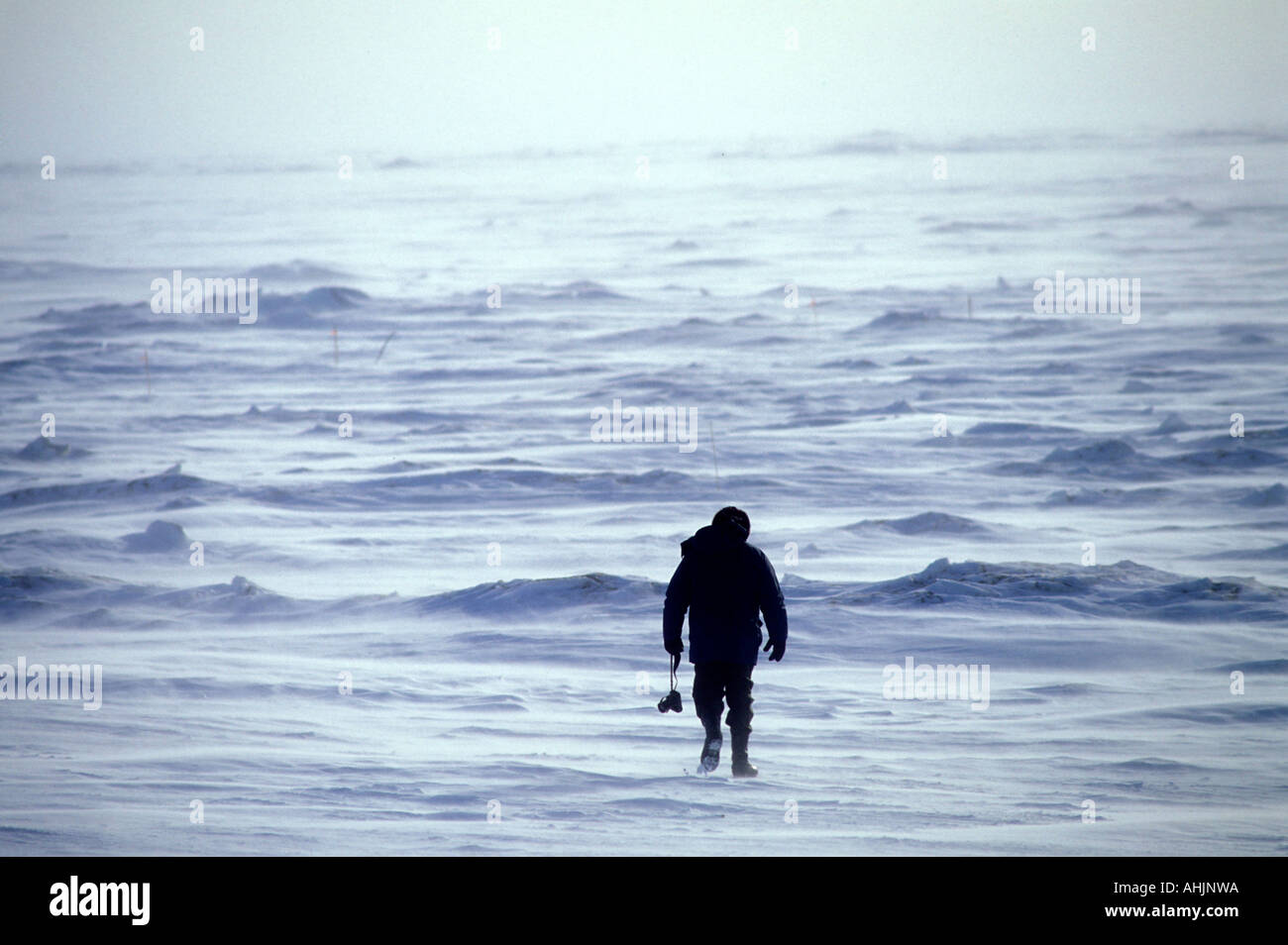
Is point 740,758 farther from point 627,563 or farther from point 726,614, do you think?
point 627,563

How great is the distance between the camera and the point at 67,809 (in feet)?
19.0

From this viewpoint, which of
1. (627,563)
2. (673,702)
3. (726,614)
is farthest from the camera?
(627,563)

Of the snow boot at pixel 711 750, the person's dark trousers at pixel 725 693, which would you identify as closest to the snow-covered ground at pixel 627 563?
the snow boot at pixel 711 750

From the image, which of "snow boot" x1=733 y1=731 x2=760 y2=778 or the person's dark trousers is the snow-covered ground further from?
the person's dark trousers

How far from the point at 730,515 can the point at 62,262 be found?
45.7 m

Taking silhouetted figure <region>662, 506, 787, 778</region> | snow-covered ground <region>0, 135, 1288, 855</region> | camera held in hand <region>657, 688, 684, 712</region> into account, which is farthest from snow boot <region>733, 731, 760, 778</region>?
camera held in hand <region>657, 688, 684, 712</region>

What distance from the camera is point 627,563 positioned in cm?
1176

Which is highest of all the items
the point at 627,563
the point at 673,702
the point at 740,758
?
the point at 627,563

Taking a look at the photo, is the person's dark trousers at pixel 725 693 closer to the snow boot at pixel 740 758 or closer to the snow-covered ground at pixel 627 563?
the snow boot at pixel 740 758

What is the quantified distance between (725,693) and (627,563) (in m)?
5.56

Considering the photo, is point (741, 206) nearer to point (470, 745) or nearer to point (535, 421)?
point (535, 421)

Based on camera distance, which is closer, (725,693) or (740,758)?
(740,758)

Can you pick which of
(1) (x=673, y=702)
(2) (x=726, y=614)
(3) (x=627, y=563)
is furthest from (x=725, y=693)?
(3) (x=627, y=563)
